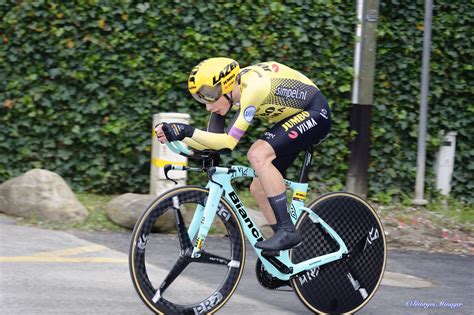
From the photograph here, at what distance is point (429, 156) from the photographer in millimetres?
9320

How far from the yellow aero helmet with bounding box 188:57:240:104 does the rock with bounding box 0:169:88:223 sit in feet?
11.0

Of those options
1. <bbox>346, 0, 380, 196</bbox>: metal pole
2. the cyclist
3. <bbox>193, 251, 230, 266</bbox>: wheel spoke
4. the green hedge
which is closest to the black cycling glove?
the cyclist

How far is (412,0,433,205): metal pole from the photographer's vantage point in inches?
339

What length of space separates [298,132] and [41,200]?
143 inches

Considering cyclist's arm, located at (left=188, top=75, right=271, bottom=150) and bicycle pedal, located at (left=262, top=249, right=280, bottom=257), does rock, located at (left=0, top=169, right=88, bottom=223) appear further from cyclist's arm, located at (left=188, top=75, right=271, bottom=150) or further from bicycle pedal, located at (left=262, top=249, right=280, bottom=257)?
cyclist's arm, located at (left=188, top=75, right=271, bottom=150)

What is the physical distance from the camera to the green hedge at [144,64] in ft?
28.1

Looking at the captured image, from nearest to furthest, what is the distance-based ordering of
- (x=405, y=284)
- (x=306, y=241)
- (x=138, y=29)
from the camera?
1. (x=306, y=241)
2. (x=405, y=284)
3. (x=138, y=29)

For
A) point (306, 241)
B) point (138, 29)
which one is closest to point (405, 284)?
point (306, 241)

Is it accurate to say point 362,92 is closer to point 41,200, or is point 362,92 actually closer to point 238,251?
point 41,200

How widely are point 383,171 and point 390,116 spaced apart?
26.1 inches

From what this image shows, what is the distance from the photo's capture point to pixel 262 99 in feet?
15.7

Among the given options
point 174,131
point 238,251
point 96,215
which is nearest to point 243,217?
point 238,251

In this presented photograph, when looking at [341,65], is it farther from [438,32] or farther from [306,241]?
[306,241]

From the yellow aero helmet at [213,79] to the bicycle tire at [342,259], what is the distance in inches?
41.3
